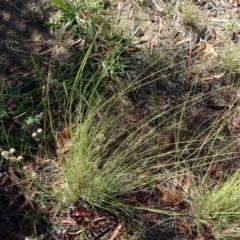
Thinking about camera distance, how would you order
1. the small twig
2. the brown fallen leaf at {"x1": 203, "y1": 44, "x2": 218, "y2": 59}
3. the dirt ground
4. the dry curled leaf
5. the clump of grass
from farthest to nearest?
the brown fallen leaf at {"x1": 203, "y1": 44, "x2": 218, "y2": 59} → the dirt ground → the dry curled leaf → the small twig → the clump of grass

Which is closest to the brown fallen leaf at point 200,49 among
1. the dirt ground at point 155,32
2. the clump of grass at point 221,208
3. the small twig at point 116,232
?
the dirt ground at point 155,32

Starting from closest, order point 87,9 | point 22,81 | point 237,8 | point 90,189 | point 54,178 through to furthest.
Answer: point 90,189, point 54,178, point 22,81, point 87,9, point 237,8

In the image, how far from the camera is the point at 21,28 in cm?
305

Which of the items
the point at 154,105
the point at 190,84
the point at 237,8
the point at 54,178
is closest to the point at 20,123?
the point at 54,178

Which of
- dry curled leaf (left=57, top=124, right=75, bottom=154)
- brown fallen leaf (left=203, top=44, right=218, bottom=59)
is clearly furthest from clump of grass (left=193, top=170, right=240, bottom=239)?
brown fallen leaf (left=203, top=44, right=218, bottom=59)

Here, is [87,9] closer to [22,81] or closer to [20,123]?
[22,81]

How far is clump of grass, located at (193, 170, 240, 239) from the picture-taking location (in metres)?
2.45

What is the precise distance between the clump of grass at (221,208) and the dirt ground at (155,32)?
22.3 inches

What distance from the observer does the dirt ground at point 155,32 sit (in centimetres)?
299

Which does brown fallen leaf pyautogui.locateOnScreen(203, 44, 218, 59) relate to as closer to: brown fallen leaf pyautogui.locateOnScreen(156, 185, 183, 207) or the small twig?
brown fallen leaf pyautogui.locateOnScreen(156, 185, 183, 207)

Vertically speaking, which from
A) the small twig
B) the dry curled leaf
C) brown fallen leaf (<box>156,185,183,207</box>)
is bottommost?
the small twig

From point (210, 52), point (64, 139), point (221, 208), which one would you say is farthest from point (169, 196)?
point (210, 52)

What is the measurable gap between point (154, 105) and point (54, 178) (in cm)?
75

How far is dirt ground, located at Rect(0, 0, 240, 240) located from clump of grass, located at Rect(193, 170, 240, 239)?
0.57 m
